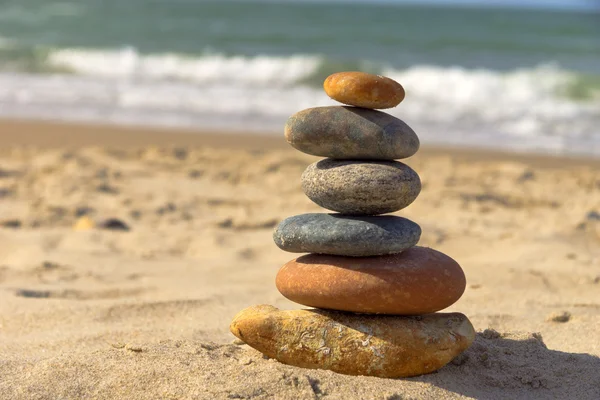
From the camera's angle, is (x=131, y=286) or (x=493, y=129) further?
(x=493, y=129)

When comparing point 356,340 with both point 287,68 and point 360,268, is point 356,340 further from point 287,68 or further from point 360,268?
point 287,68

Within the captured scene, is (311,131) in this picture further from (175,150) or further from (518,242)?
(175,150)

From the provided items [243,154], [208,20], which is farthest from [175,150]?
[208,20]

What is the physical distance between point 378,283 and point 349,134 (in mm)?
766

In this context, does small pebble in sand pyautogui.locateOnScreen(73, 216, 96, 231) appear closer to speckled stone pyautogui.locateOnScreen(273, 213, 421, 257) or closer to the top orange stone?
speckled stone pyautogui.locateOnScreen(273, 213, 421, 257)

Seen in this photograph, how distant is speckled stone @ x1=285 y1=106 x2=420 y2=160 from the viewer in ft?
13.5

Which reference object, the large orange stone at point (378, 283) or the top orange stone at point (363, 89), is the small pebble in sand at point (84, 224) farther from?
the top orange stone at point (363, 89)

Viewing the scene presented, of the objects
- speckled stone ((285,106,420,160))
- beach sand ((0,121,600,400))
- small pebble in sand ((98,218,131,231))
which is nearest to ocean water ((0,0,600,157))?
beach sand ((0,121,600,400))

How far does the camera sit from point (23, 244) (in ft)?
22.8

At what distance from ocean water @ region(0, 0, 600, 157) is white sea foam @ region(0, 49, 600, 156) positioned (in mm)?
42

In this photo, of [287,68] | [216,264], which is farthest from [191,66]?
[216,264]

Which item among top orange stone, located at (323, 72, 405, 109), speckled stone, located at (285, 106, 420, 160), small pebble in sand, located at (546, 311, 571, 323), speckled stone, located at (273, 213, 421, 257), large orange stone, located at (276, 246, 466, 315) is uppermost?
top orange stone, located at (323, 72, 405, 109)

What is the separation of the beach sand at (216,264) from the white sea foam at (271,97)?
1826 mm

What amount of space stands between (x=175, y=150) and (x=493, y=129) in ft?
19.4
